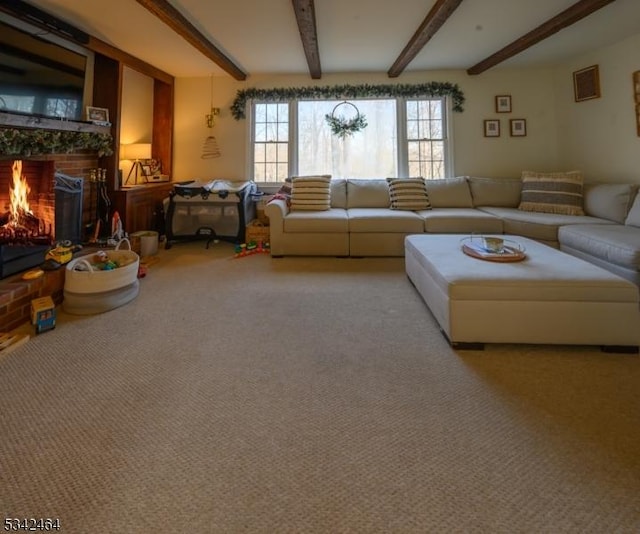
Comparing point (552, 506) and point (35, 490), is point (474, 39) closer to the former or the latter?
point (552, 506)

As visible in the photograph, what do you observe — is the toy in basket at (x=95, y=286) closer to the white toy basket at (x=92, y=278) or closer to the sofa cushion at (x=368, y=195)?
the white toy basket at (x=92, y=278)

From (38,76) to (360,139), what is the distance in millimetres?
3605

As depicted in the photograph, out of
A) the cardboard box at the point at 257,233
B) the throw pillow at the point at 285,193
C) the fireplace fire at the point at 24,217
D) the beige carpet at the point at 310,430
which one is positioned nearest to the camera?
the beige carpet at the point at 310,430

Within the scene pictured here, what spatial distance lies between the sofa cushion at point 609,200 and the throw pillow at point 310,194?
2892mm

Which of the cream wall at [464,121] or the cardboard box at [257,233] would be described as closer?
the cardboard box at [257,233]

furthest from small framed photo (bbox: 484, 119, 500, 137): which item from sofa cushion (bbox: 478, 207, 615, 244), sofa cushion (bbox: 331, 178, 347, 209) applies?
sofa cushion (bbox: 331, 178, 347, 209)

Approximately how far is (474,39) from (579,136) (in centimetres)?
190

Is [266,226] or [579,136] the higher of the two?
[579,136]

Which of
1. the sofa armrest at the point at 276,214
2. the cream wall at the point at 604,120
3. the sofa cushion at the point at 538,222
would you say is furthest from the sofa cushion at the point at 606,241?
the sofa armrest at the point at 276,214

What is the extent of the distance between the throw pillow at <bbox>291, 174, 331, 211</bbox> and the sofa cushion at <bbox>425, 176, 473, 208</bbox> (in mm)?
1331

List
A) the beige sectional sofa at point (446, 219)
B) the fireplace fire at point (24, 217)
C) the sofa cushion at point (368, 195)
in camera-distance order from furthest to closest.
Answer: the sofa cushion at point (368, 195)
the beige sectional sofa at point (446, 219)
the fireplace fire at point (24, 217)

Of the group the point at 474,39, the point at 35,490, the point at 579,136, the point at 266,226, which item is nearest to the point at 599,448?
the point at 35,490

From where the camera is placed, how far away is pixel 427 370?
1695 mm

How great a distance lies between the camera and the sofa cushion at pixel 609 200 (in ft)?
10.8
